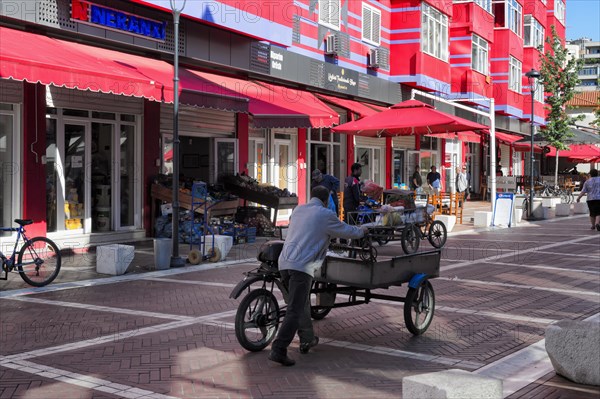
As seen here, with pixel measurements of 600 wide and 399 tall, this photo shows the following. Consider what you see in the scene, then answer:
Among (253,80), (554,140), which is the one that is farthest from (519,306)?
(554,140)

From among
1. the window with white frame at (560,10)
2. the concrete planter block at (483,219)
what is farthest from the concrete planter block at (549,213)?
the window with white frame at (560,10)

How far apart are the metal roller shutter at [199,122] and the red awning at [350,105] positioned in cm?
448

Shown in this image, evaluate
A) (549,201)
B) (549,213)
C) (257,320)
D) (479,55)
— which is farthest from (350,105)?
(257,320)

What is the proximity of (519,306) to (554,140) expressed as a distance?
26.8 meters

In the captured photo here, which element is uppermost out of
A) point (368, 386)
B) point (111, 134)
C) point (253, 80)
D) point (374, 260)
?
point (253, 80)

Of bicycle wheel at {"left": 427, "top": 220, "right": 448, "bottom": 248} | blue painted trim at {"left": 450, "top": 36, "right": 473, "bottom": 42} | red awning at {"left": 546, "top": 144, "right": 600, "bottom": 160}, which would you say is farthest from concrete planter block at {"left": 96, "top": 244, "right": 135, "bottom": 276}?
red awning at {"left": 546, "top": 144, "right": 600, "bottom": 160}

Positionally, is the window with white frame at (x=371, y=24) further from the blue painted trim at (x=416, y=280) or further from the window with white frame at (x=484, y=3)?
the blue painted trim at (x=416, y=280)

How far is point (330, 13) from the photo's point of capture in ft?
79.0

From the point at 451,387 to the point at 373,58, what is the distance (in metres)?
23.0

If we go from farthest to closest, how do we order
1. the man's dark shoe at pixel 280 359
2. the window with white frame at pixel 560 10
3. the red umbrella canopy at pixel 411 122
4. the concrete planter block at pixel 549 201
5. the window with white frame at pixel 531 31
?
1. the window with white frame at pixel 560 10
2. the window with white frame at pixel 531 31
3. the concrete planter block at pixel 549 201
4. the red umbrella canopy at pixel 411 122
5. the man's dark shoe at pixel 280 359

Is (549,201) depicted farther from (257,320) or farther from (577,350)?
(257,320)

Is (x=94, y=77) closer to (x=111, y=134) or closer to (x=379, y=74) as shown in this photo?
(x=111, y=134)

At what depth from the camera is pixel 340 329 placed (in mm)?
8156

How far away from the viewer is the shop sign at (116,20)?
14.4 m
